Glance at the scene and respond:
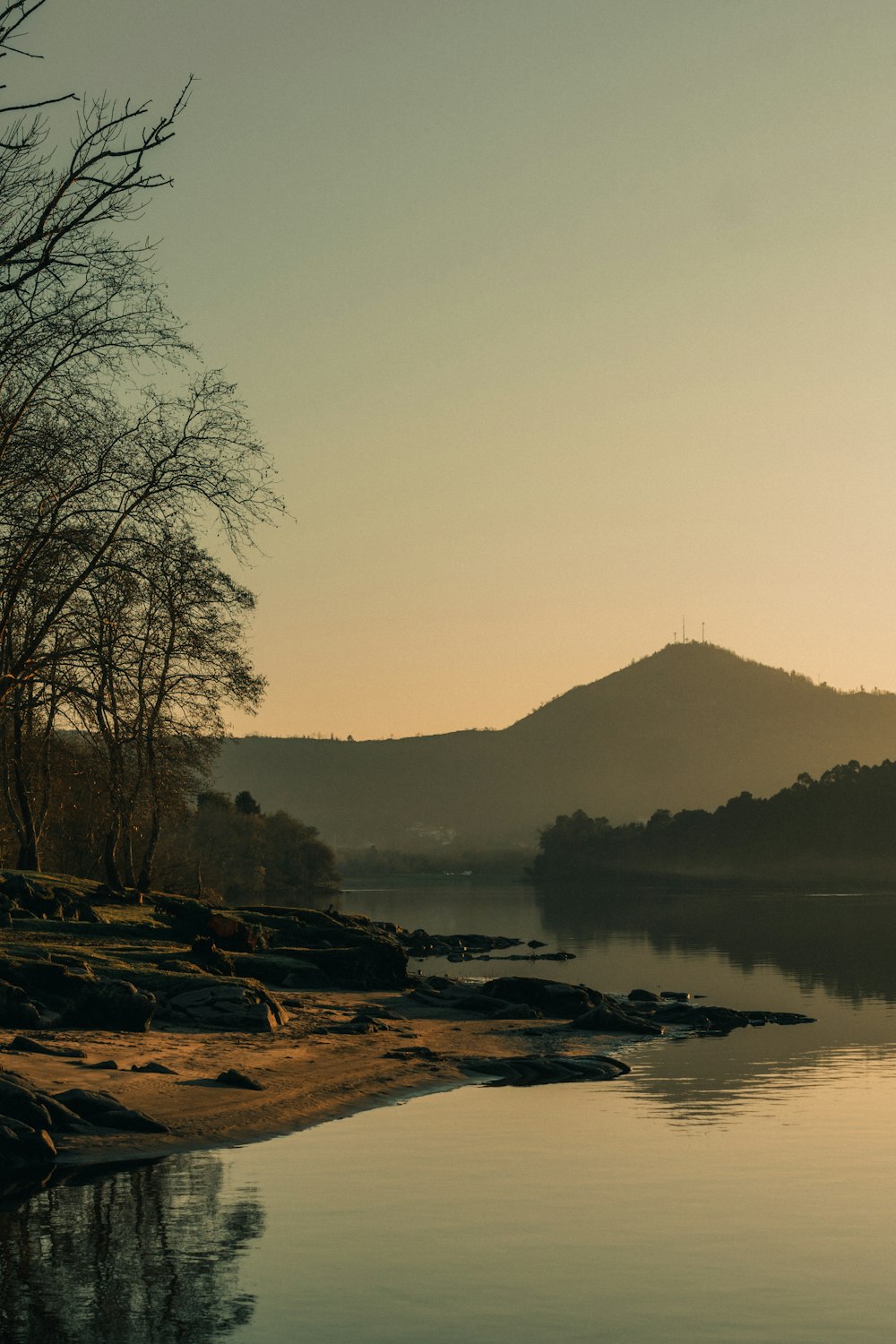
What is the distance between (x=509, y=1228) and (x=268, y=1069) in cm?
967

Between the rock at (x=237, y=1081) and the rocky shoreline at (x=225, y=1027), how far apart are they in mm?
37

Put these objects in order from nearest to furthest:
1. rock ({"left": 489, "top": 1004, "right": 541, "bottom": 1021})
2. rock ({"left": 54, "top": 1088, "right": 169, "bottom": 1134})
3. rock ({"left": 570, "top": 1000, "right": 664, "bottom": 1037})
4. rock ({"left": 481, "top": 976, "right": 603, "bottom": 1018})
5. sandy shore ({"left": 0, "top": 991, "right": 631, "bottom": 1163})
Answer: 1. rock ({"left": 54, "top": 1088, "right": 169, "bottom": 1134})
2. sandy shore ({"left": 0, "top": 991, "right": 631, "bottom": 1163})
3. rock ({"left": 570, "top": 1000, "right": 664, "bottom": 1037})
4. rock ({"left": 489, "top": 1004, "right": 541, "bottom": 1021})
5. rock ({"left": 481, "top": 976, "right": 603, "bottom": 1018})

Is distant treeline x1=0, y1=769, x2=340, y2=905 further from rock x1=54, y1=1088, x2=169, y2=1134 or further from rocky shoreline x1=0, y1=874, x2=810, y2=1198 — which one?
rock x1=54, y1=1088, x2=169, y2=1134

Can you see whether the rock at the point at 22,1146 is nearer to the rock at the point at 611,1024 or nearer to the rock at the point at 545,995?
the rock at the point at 611,1024

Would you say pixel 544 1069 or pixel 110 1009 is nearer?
pixel 110 1009

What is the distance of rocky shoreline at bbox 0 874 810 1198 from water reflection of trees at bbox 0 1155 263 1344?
121cm

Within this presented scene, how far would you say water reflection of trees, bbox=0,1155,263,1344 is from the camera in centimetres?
1164

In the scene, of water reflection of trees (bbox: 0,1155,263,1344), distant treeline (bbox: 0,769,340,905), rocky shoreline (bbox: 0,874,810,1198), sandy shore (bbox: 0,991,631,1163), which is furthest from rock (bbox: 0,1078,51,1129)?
distant treeline (bbox: 0,769,340,905)

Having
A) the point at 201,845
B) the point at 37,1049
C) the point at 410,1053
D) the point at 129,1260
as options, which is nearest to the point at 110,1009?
the point at 37,1049

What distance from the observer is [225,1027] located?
28.2 m

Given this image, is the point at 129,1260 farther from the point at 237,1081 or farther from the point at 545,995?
the point at 545,995

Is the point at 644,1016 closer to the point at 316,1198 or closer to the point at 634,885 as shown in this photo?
the point at 316,1198

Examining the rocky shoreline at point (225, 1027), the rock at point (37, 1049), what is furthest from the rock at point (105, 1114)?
the rock at point (37, 1049)

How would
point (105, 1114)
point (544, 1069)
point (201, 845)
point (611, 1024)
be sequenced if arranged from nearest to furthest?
point (105, 1114), point (544, 1069), point (611, 1024), point (201, 845)
